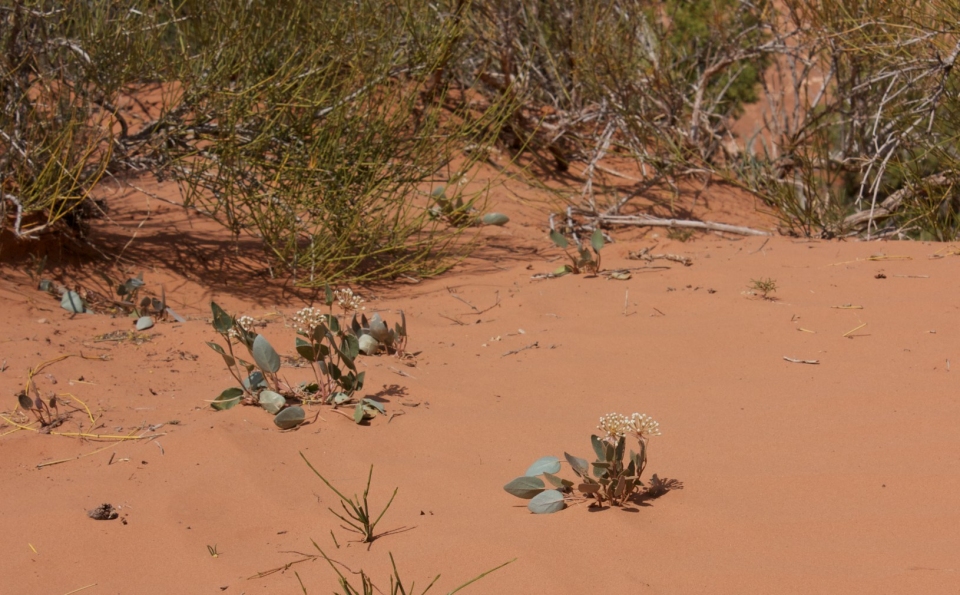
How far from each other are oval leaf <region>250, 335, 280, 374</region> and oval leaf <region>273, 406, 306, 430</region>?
17 cm

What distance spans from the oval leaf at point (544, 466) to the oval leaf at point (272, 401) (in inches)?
32.7

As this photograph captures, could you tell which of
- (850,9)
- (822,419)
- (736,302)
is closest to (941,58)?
(850,9)

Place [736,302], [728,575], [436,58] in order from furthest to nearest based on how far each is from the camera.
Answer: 1. [436,58]
2. [736,302]
3. [728,575]

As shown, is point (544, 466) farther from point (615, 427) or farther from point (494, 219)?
point (494, 219)

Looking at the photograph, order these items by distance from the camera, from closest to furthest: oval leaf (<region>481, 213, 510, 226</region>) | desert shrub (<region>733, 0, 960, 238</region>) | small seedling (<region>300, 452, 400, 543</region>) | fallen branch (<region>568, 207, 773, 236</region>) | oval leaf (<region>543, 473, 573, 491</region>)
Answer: small seedling (<region>300, 452, 400, 543</region>) → oval leaf (<region>543, 473, 573, 491</region>) → desert shrub (<region>733, 0, 960, 238</region>) → fallen branch (<region>568, 207, 773, 236</region>) → oval leaf (<region>481, 213, 510, 226</region>)

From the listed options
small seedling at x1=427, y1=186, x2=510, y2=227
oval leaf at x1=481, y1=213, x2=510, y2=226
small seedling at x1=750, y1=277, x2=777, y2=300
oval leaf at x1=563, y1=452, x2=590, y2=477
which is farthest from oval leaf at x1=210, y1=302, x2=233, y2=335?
oval leaf at x1=481, y1=213, x2=510, y2=226

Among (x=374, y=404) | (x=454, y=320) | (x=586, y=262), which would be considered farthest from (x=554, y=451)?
(x=586, y=262)

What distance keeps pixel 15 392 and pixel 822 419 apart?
228 centimetres

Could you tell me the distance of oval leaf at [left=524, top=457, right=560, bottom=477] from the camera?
6.87 feet

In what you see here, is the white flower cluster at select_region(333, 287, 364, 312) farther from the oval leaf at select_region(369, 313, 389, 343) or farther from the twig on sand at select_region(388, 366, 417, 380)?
the twig on sand at select_region(388, 366, 417, 380)

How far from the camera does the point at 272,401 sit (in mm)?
2600

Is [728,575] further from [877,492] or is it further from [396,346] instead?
[396,346]

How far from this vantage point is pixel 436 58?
16.6ft

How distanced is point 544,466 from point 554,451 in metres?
0.23
